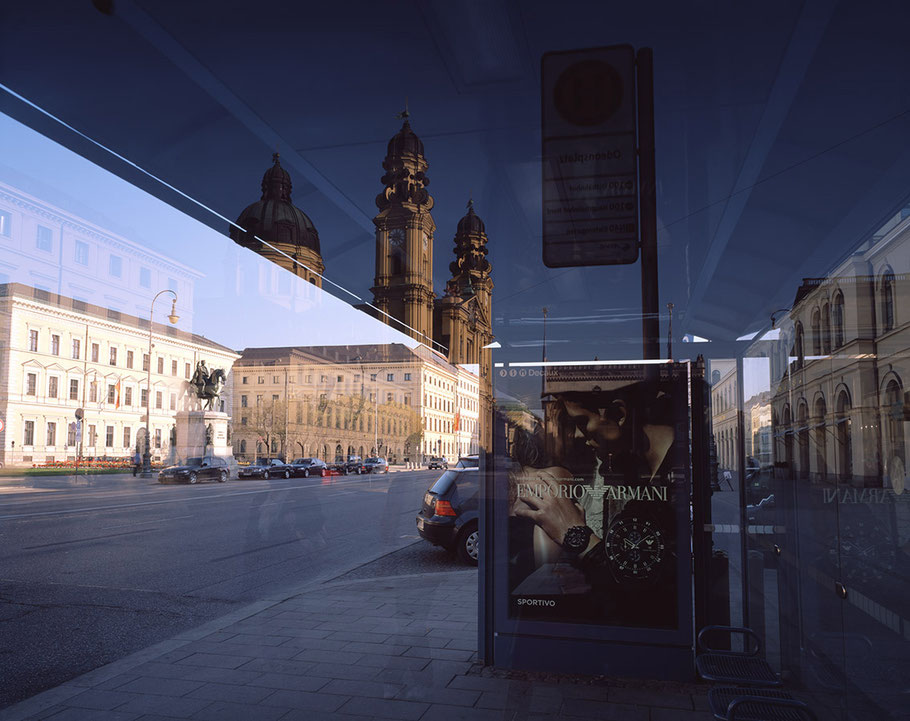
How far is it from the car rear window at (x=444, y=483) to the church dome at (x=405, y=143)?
5877mm

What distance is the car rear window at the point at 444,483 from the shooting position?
902 centimetres

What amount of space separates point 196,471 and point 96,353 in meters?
11.1

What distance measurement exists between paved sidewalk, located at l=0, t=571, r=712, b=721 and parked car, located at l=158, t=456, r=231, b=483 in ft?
33.2

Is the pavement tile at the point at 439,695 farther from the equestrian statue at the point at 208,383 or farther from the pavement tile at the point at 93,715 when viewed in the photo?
the equestrian statue at the point at 208,383

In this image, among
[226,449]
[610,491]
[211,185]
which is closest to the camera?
[610,491]

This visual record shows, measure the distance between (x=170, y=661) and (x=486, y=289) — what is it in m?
3.02

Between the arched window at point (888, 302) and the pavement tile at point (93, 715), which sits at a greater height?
the arched window at point (888, 302)

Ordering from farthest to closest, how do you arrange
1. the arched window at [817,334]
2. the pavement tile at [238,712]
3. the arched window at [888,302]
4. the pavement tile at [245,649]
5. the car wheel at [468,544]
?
the car wheel at [468,544] < the pavement tile at [245,649] < the pavement tile at [238,712] < the arched window at [817,334] < the arched window at [888,302]

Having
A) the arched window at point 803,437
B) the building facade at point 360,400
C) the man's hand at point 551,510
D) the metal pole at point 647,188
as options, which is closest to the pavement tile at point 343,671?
the man's hand at point 551,510

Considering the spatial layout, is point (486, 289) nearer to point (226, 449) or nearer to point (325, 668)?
point (325, 668)

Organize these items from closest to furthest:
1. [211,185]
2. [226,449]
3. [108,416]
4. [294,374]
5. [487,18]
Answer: [487,18], [211,185], [108,416], [294,374], [226,449]

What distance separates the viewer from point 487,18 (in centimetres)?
260

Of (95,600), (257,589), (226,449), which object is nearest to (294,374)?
(257,589)

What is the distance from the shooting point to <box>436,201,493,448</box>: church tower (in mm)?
4262
